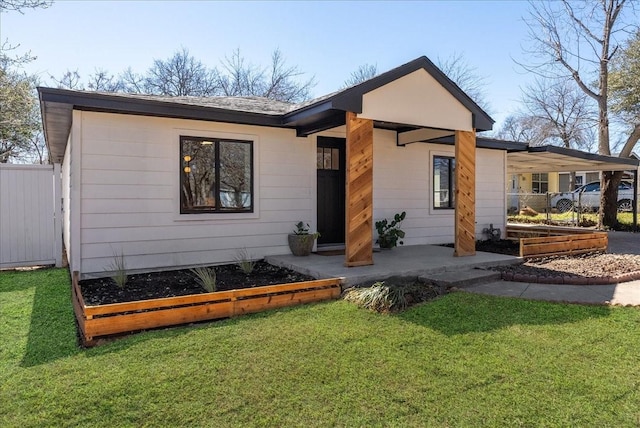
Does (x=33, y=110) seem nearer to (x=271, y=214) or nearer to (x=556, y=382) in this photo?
(x=271, y=214)

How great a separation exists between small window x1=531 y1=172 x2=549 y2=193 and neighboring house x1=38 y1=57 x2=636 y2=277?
72.6ft

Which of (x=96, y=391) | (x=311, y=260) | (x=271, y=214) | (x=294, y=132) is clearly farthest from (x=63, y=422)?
(x=294, y=132)

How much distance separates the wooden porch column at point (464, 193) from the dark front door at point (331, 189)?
2444 millimetres

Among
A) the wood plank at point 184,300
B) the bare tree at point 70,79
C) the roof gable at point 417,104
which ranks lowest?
the wood plank at point 184,300

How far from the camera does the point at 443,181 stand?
10.0 m

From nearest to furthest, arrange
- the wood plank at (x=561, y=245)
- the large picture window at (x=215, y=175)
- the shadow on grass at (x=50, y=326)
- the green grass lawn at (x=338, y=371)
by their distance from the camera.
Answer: the green grass lawn at (x=338, y=371) < the shadow on grass at (x=50, y=326) < the large picture window at (x=215, y=175) < the wood plank at (x=561, y=245)

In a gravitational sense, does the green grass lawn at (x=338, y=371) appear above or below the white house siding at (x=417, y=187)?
below

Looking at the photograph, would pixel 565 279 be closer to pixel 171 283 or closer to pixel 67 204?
pixel 171 283

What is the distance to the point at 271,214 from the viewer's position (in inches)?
299

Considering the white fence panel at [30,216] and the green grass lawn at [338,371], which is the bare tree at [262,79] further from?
the green grass lawn at [338,371]

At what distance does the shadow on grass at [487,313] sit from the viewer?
4.21 metres

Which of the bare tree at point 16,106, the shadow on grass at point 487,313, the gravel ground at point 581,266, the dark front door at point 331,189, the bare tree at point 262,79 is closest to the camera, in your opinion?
the shadow on grass at point 487,313

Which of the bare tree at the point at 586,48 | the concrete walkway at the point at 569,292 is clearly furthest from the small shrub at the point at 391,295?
A: the bare tree at the point at 586,48

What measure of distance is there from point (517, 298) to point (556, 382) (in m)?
2.28
